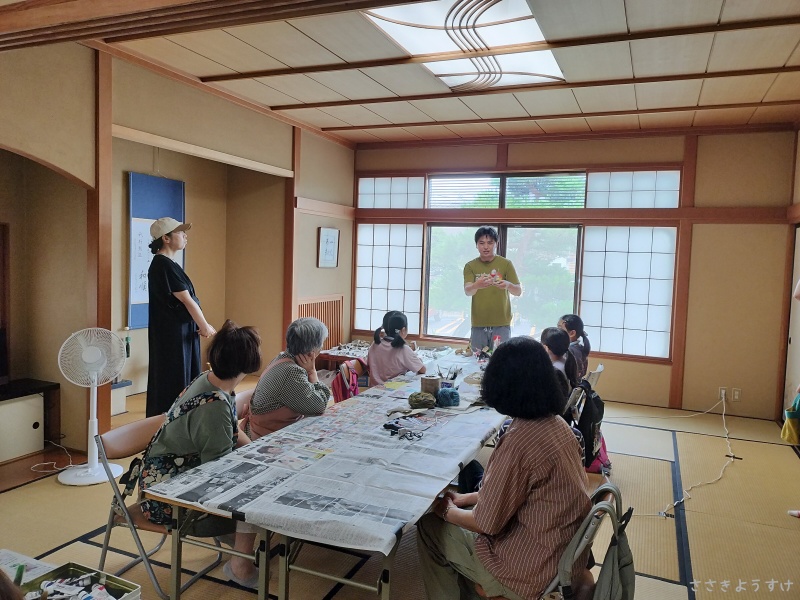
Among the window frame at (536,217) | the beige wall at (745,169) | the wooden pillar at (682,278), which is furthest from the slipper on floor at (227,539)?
the beige wall at (745,169)

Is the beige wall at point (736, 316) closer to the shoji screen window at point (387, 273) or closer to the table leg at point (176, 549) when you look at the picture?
the shoji screen window at point (387, 273)

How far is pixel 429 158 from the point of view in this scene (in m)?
6.58

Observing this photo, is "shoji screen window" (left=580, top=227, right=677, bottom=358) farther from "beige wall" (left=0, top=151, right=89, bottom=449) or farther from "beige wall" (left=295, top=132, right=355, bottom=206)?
"beige wall" (left=0, top=151, right=89, bottom=449)

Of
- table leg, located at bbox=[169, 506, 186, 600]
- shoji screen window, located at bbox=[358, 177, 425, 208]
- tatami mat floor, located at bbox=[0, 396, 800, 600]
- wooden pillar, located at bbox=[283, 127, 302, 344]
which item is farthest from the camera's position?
shoji screen window, located at bbox=[358, 177, 425, 208]

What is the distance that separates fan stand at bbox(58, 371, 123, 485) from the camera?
3408 millimetres

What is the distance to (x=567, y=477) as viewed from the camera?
162cm

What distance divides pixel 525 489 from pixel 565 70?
324 cm

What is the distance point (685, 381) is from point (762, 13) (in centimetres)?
370

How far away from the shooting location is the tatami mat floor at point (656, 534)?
248 cm

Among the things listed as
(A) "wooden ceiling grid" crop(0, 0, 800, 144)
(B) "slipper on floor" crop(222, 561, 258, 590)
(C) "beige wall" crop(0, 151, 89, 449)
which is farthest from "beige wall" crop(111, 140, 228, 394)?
(B) "slipper on floor" crop(222, 561, 258, 590)

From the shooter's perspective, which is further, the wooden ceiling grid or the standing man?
the standing man

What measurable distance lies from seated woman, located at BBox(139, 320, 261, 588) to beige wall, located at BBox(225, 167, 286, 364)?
12.5 feet

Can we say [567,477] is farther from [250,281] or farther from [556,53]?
[250,281]

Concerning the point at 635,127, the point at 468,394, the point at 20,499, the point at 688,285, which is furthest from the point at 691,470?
the point at 20,499
